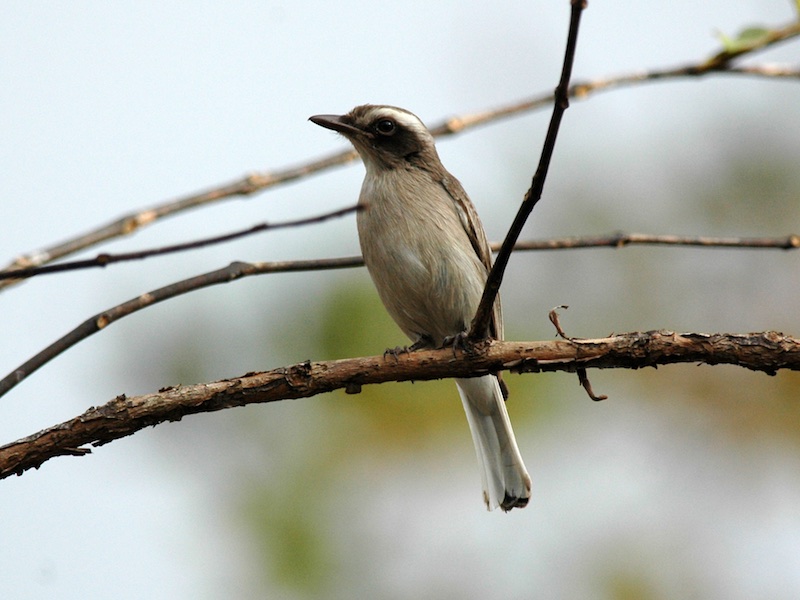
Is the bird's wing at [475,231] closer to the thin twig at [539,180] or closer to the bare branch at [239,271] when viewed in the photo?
the bare branch at [239,271]

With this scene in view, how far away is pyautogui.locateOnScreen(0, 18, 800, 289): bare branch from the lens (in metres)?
4.34

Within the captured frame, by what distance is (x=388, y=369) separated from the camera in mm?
4629

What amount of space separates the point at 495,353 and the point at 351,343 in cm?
544

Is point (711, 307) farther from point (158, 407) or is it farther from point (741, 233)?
point (158, 407)

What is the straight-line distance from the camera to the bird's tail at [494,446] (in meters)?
6.85

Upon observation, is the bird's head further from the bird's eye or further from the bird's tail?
the bird's tail

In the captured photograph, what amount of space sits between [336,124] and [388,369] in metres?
2.92

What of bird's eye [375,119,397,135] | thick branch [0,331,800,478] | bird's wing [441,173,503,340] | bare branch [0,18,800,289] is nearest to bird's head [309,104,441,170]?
bird's eye [375,119,397,135]

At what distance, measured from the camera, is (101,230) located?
15.3ft

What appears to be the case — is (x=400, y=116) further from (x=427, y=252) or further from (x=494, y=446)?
(x=494, y=446)

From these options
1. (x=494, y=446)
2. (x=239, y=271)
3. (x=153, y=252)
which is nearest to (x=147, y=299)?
(x=239, y=271)

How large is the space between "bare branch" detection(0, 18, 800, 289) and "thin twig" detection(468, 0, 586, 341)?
1.22 m

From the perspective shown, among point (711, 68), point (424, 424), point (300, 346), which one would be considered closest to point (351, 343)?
point (300, 346)

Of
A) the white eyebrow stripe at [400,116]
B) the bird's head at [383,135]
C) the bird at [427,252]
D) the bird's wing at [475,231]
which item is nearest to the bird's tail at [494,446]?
the bird at [427,252]
